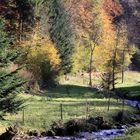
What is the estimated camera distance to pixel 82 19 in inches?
4540

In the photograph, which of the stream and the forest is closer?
the forest

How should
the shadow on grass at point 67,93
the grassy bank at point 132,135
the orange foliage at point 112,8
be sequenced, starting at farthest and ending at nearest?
1. the orange foliage at point 112,8
2. the shadow on grass at point 67,93
3. the grassy bank at point 132,135

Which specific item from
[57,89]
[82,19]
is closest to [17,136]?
[57,89]

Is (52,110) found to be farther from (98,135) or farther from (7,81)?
(7,81)

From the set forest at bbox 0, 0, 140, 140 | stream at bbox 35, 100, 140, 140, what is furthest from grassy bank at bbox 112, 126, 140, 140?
stream at bbox 35, 100, 140, 140

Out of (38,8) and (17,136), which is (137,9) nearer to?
(38,8)

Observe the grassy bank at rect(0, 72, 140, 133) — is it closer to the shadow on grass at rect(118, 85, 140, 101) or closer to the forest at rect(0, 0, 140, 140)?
the forest at rect(0, 0, 140, 140)

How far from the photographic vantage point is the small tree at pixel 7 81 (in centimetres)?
3328

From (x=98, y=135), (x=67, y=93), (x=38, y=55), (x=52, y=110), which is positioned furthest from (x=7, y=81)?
(x=38, y=55)

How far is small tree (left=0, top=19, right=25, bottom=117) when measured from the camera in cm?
3328

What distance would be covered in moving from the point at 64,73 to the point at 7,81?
174ft

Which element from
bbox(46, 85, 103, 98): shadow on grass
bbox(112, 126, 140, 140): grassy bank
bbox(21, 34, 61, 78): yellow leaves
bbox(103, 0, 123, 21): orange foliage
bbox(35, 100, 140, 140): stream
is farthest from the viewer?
bbox(103, 0, 123, 21): orange foliage

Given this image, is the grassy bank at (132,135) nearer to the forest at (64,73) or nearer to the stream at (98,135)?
the forest at (64,73)

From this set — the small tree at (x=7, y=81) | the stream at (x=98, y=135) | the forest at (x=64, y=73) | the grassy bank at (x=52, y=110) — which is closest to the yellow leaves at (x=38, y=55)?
the forest at (x=64, y=73)
